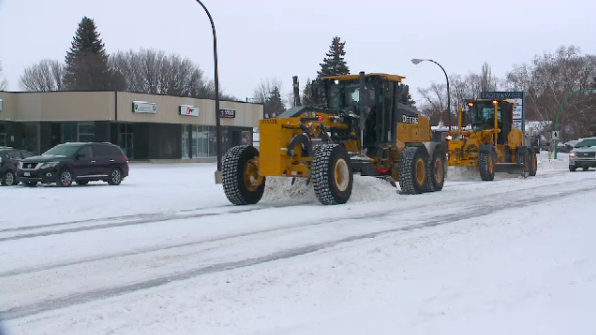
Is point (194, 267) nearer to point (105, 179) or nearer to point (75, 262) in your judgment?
point (75, 262)

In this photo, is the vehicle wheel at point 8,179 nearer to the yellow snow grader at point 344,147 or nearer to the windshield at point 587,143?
the yellow snow grader at point 344,147

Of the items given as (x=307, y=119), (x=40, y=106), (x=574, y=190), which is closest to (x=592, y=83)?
(x=40, y=106)

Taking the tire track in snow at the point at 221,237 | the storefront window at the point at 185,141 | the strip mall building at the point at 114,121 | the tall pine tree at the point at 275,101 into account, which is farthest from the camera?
the tall pine tree at the point at 275,101

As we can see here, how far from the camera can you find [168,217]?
12.2m

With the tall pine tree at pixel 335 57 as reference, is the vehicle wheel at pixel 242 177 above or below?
below

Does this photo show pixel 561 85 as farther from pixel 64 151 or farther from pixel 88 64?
pixel 64 151

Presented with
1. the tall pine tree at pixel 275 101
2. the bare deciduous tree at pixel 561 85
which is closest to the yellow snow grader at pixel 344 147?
the bare deciduous tree at pixel 561 85

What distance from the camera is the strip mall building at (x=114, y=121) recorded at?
4656cm

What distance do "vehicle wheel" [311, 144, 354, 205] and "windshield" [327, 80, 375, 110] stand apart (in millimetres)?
2440

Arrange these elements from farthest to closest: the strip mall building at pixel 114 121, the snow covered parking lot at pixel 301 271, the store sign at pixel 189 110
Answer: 1. the store sign at pixel 189 110
2. the strip mall building at pixel 114 121
3. the snow covered parking lot at pixel 301 271

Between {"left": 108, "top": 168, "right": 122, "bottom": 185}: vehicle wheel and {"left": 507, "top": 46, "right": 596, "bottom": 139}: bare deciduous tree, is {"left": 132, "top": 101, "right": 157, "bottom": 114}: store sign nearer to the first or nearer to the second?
{"left": 108, "top": 168, "right": 122, "bottom": 185}: vehicle wheel

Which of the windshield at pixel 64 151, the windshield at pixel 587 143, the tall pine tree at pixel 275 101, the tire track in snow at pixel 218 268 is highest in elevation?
the tall pine tree at pixel 275 101

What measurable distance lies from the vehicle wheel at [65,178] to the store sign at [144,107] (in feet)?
86.8

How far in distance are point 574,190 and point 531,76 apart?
75995 millimetres
